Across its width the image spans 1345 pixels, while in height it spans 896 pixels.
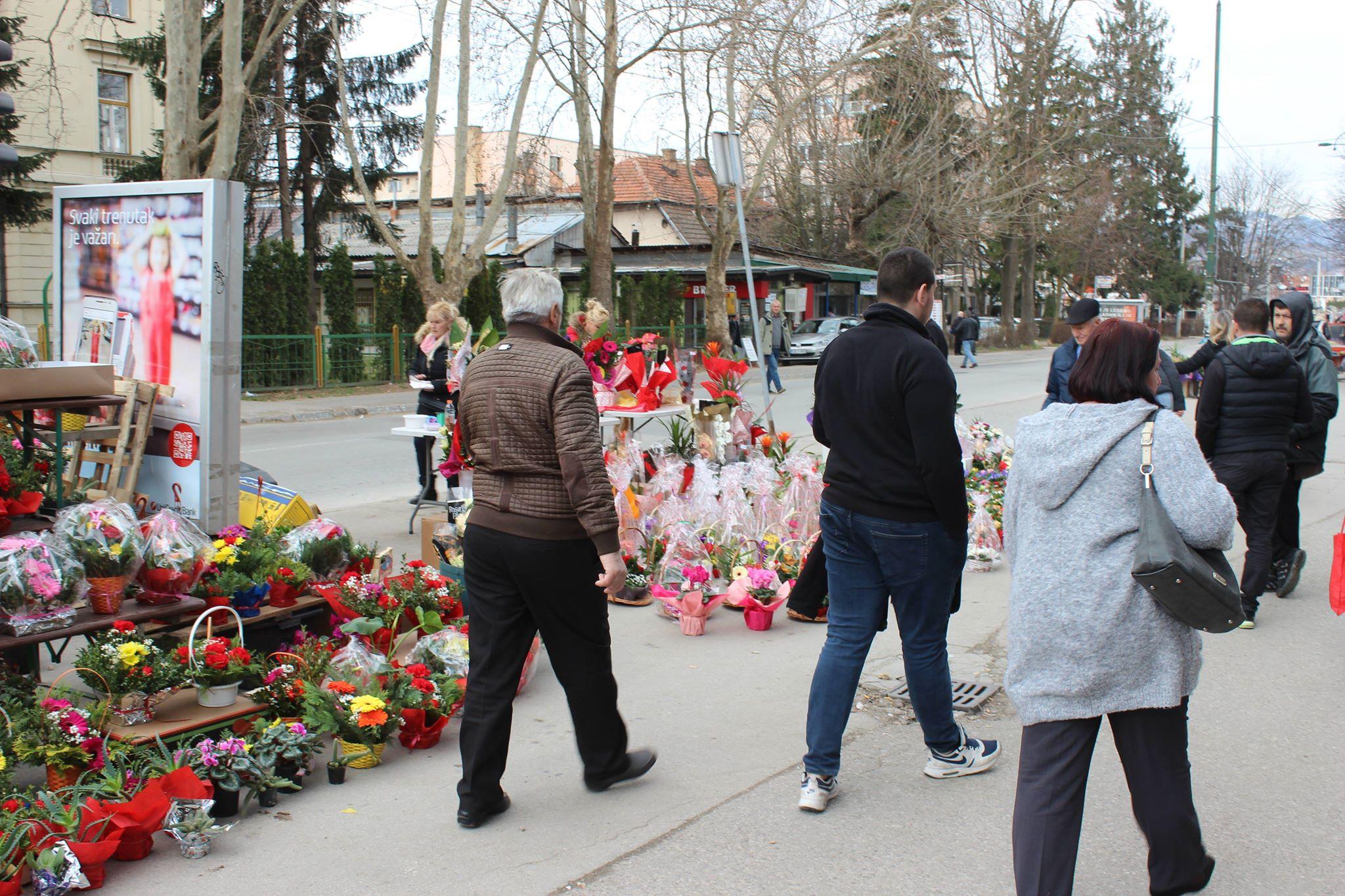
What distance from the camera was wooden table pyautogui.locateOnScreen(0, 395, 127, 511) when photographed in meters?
4.49

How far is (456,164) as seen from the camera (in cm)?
1948

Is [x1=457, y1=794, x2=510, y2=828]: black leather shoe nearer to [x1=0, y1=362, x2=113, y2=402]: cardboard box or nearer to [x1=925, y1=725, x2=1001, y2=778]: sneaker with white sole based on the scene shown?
[x1=925, y1=725, x2=1001, y2=778]: sneaker with white sole

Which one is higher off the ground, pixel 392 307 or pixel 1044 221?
pixel 1044 221

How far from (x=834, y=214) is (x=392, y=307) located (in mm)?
20831

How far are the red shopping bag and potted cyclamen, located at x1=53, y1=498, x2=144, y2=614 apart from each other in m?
4.82

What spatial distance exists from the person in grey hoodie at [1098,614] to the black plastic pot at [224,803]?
245 cm

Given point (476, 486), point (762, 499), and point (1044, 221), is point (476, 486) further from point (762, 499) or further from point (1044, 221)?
point (1044, 221)

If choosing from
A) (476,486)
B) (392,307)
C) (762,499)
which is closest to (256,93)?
(392,307)

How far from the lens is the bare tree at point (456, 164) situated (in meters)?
18.8

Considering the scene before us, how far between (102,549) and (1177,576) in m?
3.56

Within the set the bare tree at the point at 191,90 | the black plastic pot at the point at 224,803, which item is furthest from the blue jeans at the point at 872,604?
the bare tree at the point at 191,90

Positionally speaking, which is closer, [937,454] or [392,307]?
[937,454]

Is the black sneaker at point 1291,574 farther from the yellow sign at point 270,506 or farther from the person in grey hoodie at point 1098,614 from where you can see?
the yellow sign at point 270,506

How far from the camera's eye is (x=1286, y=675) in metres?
5.27
